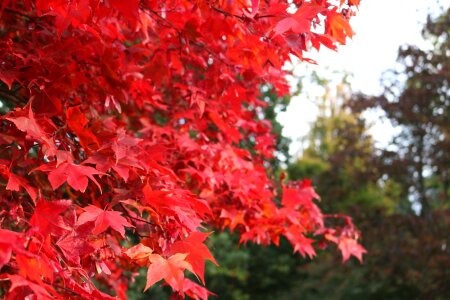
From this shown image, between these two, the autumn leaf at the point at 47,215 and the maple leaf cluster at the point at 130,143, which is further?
the maple leaf cluster at the point at 130,143

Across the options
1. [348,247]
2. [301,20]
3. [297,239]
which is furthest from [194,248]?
[348,247]

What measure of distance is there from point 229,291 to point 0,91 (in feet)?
31.4

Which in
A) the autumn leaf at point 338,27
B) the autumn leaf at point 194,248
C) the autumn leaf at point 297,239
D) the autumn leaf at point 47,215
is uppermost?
the autumn leaf at point 338,27

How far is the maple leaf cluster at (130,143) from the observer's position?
1.68 metres

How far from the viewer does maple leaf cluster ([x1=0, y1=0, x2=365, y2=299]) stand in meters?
1.68

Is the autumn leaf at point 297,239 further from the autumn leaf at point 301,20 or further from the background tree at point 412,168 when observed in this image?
the background tree at point 412,168

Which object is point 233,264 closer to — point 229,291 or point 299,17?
point 229,291

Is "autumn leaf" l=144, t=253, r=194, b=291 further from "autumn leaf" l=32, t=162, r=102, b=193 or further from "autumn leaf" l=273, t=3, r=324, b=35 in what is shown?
"autumn leaf" l=273, t=3, r=324, b=35

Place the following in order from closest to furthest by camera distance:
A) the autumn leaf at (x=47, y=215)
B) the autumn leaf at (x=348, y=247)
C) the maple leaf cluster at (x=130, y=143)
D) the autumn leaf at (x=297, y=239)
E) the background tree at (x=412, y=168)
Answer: the autumn leaf at (x=47, y=215) → the maple leaf cluster at (x=130, y=143) → the autumn leaf at (x=297, y=239) → the autumn leaf at (x=348, y=247) → the background tree at (x=412, y=168)

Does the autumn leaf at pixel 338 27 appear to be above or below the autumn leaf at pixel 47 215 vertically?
above

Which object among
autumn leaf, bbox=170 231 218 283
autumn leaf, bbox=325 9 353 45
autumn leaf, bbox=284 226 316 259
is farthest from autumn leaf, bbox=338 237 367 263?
autumn leaf, bbox=170 231 218 283

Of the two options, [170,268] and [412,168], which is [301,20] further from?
[412,168]

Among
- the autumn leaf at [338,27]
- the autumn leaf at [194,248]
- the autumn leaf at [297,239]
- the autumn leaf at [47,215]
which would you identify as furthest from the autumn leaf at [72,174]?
the autumn leaf at [297,239]

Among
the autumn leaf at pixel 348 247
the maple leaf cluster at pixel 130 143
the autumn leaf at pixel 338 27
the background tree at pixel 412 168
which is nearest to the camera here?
the maple leaf cluster at pixel 130 143
